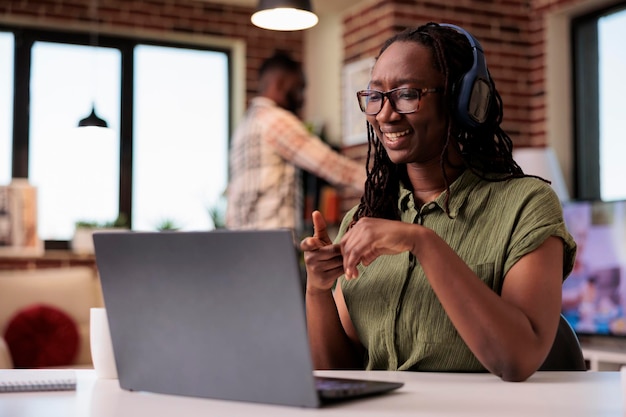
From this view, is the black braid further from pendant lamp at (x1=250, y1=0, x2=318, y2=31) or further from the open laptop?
pendant lamp at (x1=250, y1=0, x2=318, y2=31)

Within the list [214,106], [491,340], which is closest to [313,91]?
[214,106]

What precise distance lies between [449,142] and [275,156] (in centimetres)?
241

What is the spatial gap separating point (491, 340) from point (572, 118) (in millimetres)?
3971

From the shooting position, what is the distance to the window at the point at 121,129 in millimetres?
5664

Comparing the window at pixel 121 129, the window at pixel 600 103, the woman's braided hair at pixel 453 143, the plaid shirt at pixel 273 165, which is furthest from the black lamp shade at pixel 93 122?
the woman's braided hair at pixel 453 143

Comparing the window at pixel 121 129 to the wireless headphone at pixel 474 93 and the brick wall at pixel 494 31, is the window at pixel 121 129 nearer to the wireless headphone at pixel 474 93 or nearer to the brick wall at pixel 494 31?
the brick wall at pixel 494 31

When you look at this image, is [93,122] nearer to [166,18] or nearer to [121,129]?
[121,129]

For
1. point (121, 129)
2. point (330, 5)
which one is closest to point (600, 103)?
point (330, 5)

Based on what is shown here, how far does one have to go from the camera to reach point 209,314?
995 mm

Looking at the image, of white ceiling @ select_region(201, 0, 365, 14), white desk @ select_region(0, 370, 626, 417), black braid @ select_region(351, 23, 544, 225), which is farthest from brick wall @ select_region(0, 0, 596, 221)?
white desk @ select_region(0, 370, 626, 417)

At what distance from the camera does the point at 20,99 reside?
222 inches

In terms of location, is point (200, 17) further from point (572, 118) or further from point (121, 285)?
point (121, 285)

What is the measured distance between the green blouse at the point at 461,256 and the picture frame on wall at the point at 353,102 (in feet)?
11.9

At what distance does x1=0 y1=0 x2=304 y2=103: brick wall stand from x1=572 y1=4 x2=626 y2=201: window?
2.11 m
